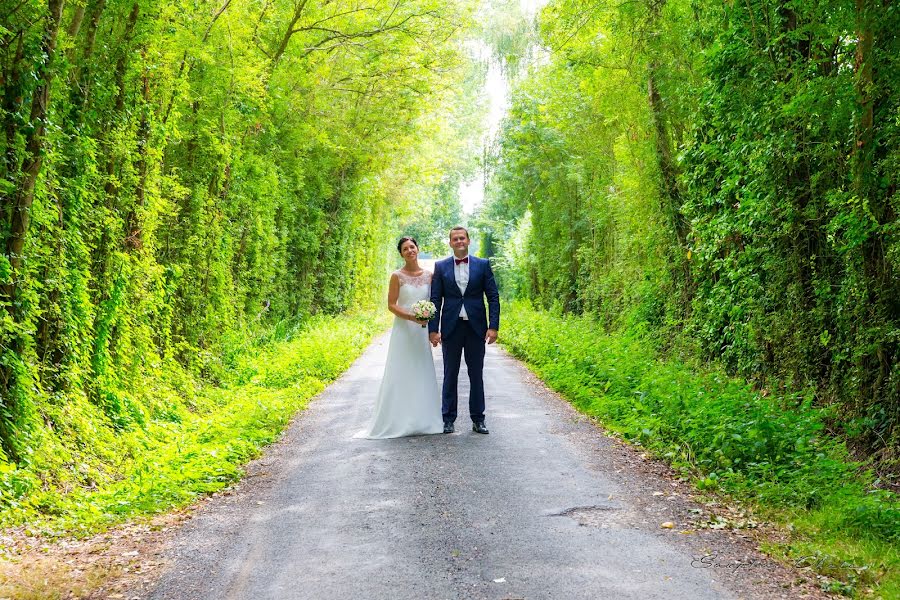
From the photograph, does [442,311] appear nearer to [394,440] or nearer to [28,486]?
[394,440]

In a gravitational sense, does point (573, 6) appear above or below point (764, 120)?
above

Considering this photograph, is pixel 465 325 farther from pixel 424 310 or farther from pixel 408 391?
pixel 408 391

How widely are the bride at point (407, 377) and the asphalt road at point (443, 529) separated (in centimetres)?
29

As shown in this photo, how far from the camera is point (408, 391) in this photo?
30.2ft

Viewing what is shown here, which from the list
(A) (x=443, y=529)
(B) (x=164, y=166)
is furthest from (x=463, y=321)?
(B) (x=164, y=166)

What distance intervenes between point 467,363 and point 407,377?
741 mm

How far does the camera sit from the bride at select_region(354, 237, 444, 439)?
30.1ft

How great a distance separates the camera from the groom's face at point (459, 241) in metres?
8.85

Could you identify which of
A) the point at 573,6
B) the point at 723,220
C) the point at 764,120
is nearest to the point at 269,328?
the point at 573,6

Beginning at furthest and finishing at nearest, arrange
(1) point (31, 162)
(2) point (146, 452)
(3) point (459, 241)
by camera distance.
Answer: (3) point (459, 241) → (2) point (146, 452) → (1) point (31, 162)

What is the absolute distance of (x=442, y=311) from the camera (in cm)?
920

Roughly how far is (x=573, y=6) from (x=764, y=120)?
4875mm

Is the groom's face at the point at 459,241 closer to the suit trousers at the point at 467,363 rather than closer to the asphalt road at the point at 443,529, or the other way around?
the suit trousers at the point at 467,363

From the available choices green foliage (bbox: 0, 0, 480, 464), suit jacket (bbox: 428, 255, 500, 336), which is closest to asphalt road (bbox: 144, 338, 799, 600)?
suit jacket (bbox: 428, 255, 500, 336)
